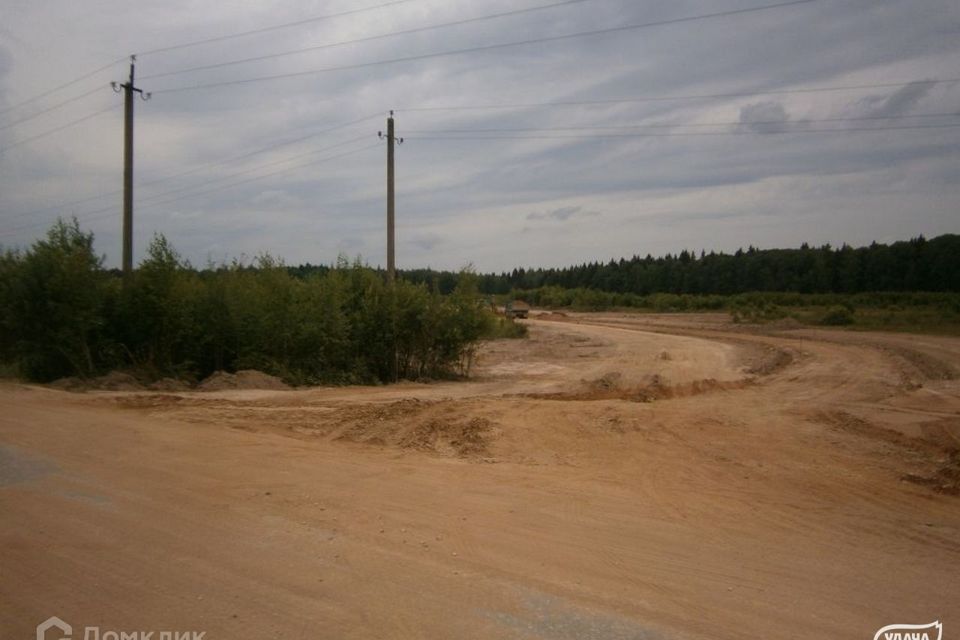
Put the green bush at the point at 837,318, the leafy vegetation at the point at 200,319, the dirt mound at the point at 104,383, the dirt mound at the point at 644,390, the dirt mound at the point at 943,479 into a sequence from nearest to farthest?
1. the dirt mound at the point at 943,479
2. the dirt mound at the point at 644,390
3. the dirt mound at the point at 104,383
4. the leafy vegetation at the point at 200,319
5. the green bush at the point at 837,318

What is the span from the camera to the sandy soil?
17.7ft

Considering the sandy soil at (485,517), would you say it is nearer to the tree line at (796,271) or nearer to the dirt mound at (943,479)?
the dirt mound at (943,479)

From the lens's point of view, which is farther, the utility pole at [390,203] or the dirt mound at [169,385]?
the utility pole at [390,203]

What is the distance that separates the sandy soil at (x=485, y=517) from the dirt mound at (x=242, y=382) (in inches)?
136

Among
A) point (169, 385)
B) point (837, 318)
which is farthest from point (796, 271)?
point (169, 385)

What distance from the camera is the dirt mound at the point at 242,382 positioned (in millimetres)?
20078

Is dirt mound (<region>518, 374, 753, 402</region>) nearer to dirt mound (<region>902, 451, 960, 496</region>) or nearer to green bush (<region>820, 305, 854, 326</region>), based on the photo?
dirt mound (<region>902, 451, 960, 496</region>)

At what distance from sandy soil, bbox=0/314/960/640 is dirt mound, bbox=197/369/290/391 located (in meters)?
3.44

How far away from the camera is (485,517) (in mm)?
7828

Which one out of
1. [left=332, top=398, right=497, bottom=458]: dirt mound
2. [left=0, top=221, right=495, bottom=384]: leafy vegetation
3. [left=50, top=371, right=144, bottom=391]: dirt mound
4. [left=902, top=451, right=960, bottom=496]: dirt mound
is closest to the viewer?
[left=902, top=451, right=960, bottom=496]: dirt mound

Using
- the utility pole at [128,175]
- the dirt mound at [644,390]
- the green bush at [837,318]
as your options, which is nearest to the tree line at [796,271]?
the green bush at [837,318]

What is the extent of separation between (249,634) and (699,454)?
7982 millimetres

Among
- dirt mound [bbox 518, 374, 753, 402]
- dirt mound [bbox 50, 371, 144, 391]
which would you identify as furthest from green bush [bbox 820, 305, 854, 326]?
dirt mound [bbox 50, 371, 144, 391]

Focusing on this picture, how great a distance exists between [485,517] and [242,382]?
46.9ft
